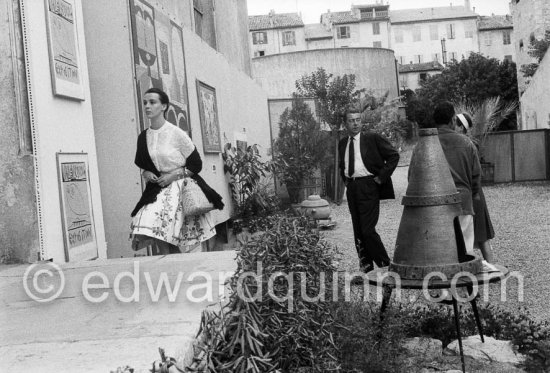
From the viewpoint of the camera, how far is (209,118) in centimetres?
1052

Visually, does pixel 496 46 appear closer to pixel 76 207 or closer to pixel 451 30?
pixel 451 30

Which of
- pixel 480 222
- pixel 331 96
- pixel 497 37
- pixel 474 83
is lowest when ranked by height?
pixel 480 222

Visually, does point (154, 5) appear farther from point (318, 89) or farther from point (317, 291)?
point (318, 89)

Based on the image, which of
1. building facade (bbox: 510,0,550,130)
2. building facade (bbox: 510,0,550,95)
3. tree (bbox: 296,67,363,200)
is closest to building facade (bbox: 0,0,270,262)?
tree (bbox: 296,67,363,200)

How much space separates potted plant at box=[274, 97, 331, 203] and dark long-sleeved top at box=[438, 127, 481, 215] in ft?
32.5

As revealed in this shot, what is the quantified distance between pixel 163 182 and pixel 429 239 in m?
2.33

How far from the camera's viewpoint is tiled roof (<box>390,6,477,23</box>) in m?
85.5

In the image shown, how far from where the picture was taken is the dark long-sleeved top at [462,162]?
620 centimetres

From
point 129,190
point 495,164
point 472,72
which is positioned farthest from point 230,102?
point 472,72

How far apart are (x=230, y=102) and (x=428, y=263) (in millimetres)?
8908

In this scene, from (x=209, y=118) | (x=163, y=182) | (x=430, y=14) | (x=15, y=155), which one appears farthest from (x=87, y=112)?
(x=430, y=14)

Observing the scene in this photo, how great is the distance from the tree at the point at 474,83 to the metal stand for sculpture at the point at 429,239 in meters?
47.4

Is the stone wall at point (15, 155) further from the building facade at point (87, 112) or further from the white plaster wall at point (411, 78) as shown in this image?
the white plaster wall at point (411, 78)

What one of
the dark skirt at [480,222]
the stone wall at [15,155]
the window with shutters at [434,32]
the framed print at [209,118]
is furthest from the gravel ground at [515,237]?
the window with shutters at [434,32]
